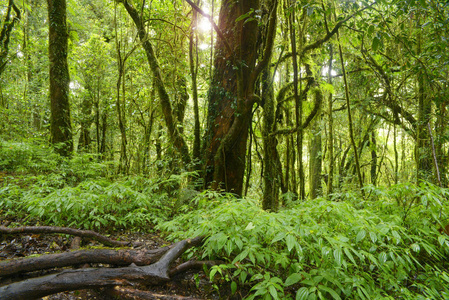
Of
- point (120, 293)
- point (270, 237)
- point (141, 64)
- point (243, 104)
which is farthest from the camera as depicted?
point (141, 64)

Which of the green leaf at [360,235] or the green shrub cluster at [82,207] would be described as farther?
the green shrub cluster at [82,207]

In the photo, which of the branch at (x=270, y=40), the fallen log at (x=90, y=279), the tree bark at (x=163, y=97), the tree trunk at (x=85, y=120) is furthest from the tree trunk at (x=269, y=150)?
the tree trunk at (x=85, y=120)

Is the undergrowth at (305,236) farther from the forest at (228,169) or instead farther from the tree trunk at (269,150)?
the tree trunk at (269,150)

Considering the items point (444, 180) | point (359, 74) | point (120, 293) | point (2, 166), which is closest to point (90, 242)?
point (120, 293)

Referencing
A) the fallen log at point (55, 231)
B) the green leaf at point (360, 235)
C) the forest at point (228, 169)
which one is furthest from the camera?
the fallen log at point (55, 231)

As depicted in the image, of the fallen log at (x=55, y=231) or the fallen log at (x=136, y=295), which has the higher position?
the fallen log at (x=55, y=231)

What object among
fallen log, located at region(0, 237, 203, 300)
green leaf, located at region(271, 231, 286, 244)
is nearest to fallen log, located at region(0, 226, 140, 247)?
fallen log, located at region(0, 237, 203, 300)

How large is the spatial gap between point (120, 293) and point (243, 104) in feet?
12.4

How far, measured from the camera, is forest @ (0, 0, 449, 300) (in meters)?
2.09

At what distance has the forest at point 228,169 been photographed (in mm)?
2088

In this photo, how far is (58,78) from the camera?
6.31 metres

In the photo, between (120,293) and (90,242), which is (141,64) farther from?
(120,293)

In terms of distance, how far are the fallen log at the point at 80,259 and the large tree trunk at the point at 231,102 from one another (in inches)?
103

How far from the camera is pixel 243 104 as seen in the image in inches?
196
